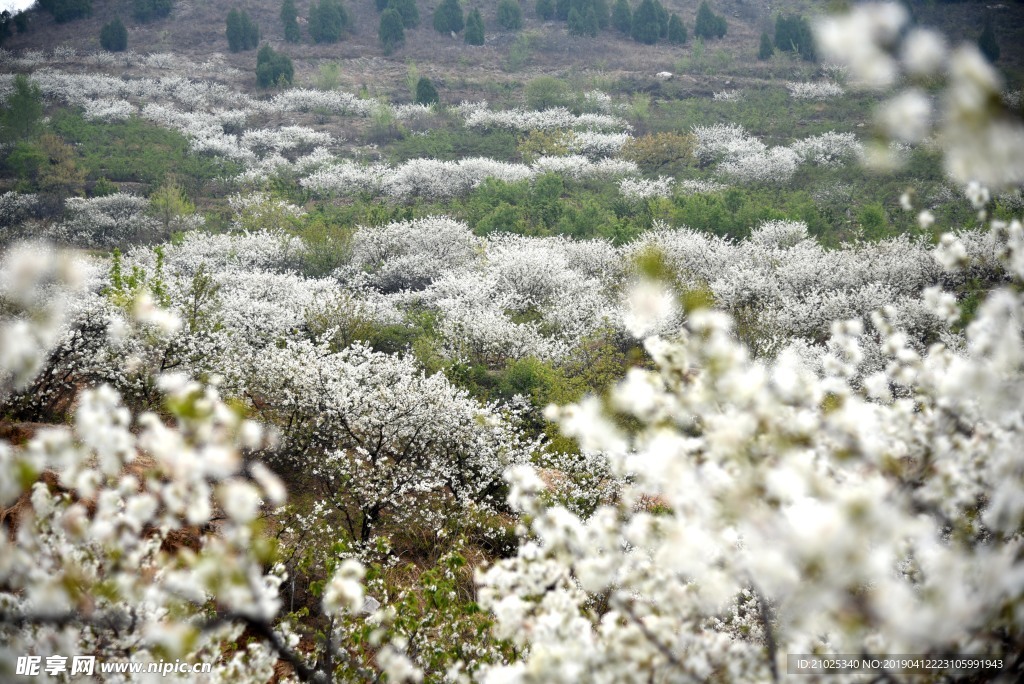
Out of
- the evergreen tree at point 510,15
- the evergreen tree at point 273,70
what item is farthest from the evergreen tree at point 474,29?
the evergreen tree at point 273,70

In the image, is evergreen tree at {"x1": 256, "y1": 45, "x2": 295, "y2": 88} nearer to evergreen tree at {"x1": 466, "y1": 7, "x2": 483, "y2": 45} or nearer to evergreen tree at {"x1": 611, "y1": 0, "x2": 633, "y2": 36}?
evergreen tree at {"x1": 466, "y1": 7, "x2": 483, "y2": 45}

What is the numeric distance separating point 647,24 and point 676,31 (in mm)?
3081

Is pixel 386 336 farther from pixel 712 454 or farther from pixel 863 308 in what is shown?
pixel 712 454

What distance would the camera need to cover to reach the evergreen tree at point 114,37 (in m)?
56.2

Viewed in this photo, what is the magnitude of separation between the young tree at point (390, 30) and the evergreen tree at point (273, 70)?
1124 cm

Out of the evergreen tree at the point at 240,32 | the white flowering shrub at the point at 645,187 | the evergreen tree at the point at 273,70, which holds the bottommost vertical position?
the white flowering shrub at the point at 645,187

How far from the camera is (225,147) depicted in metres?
39.1

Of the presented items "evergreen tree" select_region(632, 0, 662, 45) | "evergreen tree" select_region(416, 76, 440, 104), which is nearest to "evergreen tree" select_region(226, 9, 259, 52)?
"evergreen tree" select_region(416, 76, 440, 104)

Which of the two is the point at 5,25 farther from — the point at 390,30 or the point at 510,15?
the point at 510,15

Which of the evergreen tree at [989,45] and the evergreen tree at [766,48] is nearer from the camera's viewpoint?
the evergreen tree at [989,45]

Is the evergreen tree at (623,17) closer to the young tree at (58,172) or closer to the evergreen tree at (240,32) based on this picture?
the evergreen tree at (240,32)

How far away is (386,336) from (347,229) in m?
9.66

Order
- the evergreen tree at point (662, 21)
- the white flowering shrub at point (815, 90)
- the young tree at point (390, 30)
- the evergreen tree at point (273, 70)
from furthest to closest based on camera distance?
the evergreen tree at point (662, 21)
the young tree at point (390, 30)
the evergreen tree at point (273, 70)
the white flowering shrub at point (815, 90)

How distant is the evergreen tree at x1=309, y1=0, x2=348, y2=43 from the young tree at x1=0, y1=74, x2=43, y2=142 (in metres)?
30.9
